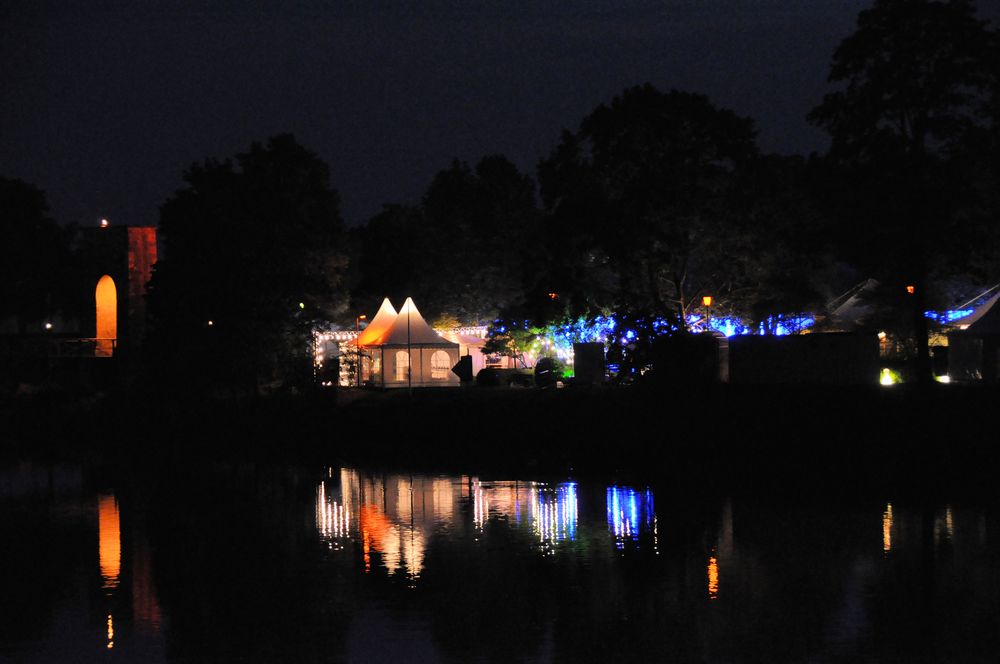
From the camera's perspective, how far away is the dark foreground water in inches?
485

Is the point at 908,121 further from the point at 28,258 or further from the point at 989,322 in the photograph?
the point at 28,258

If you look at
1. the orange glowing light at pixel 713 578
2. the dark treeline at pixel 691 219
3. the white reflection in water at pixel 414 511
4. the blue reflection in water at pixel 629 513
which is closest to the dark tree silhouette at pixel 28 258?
the dark treeline at pixel 691 219

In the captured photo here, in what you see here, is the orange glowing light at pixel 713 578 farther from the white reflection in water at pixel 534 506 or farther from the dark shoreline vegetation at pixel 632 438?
the dark shoreline vegetation at pixel 632 438

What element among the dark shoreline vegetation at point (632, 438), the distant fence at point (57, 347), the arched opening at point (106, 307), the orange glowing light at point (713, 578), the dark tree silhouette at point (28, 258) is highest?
the dark tree silhouette at point (28, 258)

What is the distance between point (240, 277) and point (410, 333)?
6.82m

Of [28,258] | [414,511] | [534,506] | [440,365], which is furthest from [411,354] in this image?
[28,258]

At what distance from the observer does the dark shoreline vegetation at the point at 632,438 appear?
84.2ft

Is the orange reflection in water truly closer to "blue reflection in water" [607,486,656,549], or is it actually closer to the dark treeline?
"blue reflection in water" [607,486,656,549]

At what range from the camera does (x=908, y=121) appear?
104 feet

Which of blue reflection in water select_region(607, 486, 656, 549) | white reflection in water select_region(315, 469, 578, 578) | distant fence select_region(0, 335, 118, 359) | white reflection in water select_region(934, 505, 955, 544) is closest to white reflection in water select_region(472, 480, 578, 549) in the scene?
white reflection in water select_region(315, 469, 578, 578)

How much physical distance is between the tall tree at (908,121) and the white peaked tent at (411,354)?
1923cm

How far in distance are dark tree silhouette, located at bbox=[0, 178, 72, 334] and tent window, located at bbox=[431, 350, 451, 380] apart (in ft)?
130

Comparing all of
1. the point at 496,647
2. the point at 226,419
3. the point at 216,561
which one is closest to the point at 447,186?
the point at 226,419

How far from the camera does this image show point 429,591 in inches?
583
